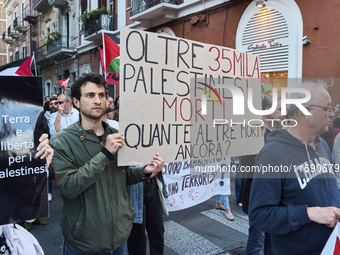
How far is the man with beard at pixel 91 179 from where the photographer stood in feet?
6.16

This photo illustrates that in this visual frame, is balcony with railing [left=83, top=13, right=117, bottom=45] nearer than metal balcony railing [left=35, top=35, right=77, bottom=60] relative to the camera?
Yes

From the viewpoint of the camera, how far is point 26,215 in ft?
5.77

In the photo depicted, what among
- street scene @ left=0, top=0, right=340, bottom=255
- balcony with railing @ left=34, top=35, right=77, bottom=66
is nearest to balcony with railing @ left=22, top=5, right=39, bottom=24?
balcony with railing @ left=34, top=35, right=77, bottom=66

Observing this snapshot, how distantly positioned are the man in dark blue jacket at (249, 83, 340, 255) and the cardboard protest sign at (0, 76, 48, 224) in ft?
4.39

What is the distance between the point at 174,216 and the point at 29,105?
3.55m

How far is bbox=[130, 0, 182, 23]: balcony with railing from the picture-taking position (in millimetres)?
11406

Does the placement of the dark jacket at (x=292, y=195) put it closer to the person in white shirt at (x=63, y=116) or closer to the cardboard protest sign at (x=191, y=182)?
the cardboard protest sign at (x=191, y=182)

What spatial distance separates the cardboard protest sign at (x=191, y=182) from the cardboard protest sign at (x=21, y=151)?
251 centimetres

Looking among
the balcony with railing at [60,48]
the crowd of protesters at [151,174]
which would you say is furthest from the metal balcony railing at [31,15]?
the crowd of protesters at [151,174]

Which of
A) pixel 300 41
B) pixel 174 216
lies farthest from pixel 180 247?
pixel 300 41

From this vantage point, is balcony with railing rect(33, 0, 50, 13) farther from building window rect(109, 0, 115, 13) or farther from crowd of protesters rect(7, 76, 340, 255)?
crowd of protesters rect(7, 76, 340, 255)

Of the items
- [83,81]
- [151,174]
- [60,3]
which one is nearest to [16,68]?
[83,81]

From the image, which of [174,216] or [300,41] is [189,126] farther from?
[300,41]

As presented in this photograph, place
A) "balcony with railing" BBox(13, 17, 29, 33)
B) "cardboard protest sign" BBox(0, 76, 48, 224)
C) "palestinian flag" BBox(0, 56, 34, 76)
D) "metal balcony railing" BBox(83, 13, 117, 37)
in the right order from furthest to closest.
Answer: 1. "balcony with railing" BBox(13, 17, 29, 33)
2. "metal balcony railing" BBox(83, 13, 117, 37)
3. "palestinian flag" BBox(0, 56, 34, 76)
4. "cardboard protest sign" BBox(0, 76, 48, 224)
